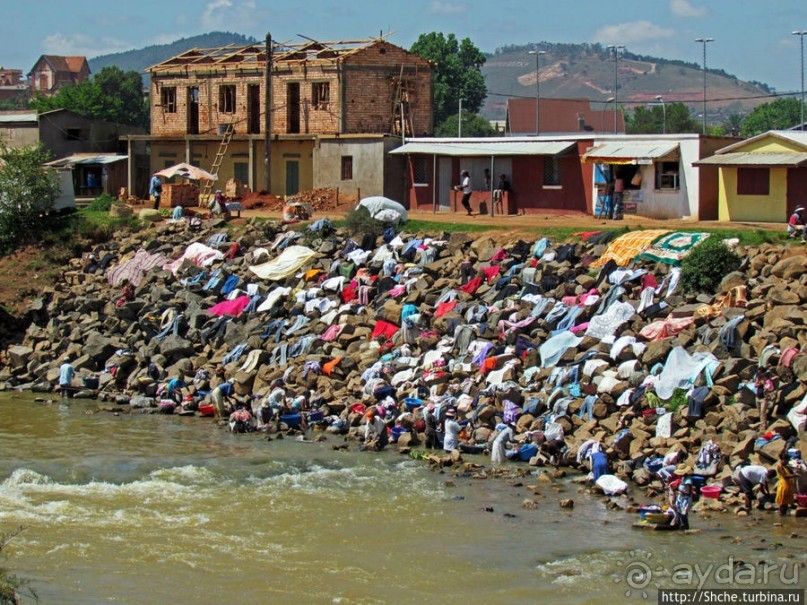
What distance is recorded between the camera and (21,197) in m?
33.9

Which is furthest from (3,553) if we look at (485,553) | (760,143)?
(760,143)

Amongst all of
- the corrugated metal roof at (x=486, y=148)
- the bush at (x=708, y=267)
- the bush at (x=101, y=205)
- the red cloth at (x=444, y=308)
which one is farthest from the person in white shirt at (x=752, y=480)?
the bush at (x=101, y=205)

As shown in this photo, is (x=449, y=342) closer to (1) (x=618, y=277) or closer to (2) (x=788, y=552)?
(1) (x=618, y=277)

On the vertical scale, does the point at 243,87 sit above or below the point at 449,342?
above

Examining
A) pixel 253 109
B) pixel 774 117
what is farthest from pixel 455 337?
pixel 774 117

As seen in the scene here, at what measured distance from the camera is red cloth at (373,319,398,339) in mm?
24062

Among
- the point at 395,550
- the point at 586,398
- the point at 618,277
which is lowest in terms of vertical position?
the point at 395,550

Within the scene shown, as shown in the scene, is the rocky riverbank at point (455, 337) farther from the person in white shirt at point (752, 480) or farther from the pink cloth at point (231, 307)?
the person in white shirt at point (752, 480)

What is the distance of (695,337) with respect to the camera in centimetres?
2041

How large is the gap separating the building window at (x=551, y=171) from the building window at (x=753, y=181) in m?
5.65

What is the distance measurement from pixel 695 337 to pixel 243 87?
23851 millimetres

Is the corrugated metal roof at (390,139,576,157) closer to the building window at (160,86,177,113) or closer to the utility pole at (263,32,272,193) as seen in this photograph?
the utility pole at (263,32,272,193)

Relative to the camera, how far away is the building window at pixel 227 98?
4072 cm

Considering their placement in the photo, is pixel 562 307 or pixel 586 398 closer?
pixel 586 398
